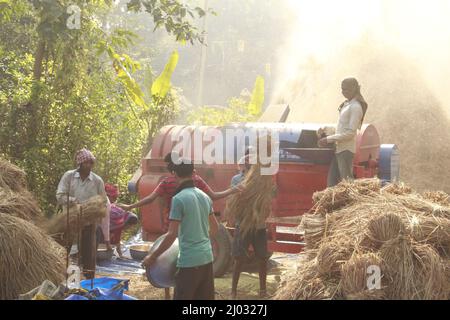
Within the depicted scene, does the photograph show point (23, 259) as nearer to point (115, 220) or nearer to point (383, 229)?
point (383, 229)

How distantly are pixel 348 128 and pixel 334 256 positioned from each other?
2628 millimetres

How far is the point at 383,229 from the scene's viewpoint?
5398 mm

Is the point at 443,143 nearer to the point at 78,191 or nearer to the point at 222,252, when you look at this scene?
the point at 222,252

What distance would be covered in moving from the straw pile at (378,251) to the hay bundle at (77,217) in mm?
2350

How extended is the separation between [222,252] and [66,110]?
5.15 meters

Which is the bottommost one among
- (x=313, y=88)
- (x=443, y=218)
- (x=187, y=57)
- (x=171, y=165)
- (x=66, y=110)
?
(x=443, y=218)

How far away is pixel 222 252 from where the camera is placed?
26.4 ft

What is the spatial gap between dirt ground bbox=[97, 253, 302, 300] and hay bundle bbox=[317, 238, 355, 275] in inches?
48.3

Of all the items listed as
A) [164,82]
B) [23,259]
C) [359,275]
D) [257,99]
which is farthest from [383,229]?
Answer: [257,99]

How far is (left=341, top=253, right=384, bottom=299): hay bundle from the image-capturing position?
501 centimetres

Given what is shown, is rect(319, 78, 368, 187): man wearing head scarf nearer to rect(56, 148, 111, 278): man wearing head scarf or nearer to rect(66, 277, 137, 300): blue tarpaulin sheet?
rect(56, 148, 111, 278): man wearing head scarf

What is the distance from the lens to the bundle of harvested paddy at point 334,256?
5398 mm

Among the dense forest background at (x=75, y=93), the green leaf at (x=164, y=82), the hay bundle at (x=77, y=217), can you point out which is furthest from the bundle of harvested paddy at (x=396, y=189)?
the green leaf at (x=164, y=82)
